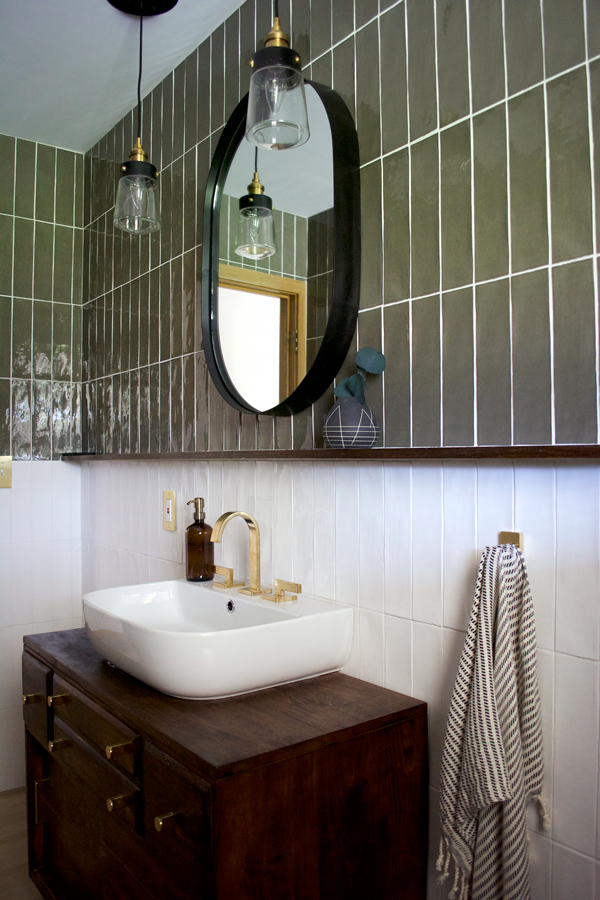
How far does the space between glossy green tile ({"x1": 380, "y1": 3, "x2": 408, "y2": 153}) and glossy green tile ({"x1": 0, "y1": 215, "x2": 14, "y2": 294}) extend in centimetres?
180

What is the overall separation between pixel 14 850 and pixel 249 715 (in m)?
1.53

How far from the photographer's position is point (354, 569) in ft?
4.52

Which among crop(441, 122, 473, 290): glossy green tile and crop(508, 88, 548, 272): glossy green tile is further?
crop(441, 122, 473, 290): glossy green tile

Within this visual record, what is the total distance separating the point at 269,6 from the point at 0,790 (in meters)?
2.71

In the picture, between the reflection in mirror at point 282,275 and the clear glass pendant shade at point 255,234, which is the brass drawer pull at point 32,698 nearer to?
the reflection in mirror at point 282,275

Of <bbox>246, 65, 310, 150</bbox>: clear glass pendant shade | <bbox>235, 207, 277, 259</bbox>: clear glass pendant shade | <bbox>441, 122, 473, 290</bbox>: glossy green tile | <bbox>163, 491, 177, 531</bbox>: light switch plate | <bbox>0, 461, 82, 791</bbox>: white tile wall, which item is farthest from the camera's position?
<bbox>0, 461, 82, 791</bbox>: white tile wall

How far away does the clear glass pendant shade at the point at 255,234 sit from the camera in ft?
5.28

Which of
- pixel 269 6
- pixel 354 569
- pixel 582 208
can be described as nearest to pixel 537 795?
pixel 354 569

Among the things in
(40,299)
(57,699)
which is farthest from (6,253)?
(57,699)

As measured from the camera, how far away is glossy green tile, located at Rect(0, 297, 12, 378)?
101 inches

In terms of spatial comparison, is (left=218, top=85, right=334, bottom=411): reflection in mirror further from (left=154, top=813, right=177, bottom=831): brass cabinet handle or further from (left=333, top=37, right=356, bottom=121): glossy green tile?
(left=154, top=813, right=177, bottom=831): brass cabinet handle

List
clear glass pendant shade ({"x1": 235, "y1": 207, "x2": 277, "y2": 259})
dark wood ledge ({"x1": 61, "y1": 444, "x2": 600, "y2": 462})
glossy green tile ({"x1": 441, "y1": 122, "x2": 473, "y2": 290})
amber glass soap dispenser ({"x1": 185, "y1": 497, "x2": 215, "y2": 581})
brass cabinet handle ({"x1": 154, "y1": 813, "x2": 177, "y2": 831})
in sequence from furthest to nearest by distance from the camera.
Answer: amber glass soap dispenser ({"x1": 185, "y1": 497, "x2": 215, "y2": 581}) → clear glass pendant shade ({"x1": 235, "y1": 207, "x2": 277, "y2": 259}) → glossy green tile ({"x1": 441, "y1": 122, "x2": 473, "y2": 290}) → brass cabinet handle ({"x1": 154, "y1": 813, "x2": 177, "y2": 831}) → dark wood ledge ({"x1": 61, "y1": 444, "x2": 600, "y2": 462})

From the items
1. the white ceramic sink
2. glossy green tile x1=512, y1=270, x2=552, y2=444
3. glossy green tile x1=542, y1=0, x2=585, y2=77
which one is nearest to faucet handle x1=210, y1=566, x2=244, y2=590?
the white ceramic sink

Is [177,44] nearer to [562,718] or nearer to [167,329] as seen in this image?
[167,329]
